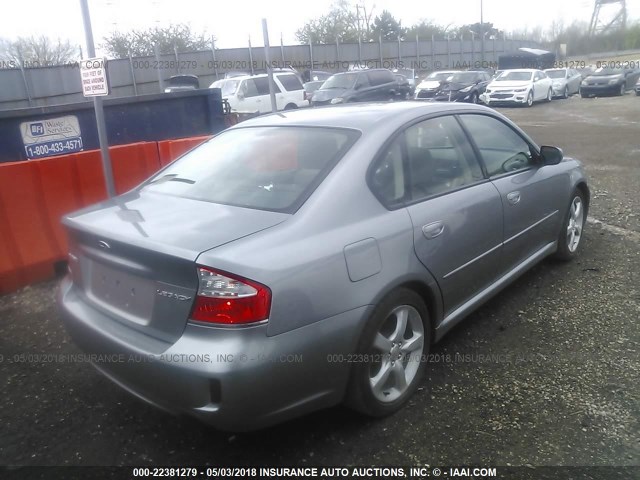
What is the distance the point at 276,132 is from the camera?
3.25 meters

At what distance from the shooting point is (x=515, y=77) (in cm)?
2314

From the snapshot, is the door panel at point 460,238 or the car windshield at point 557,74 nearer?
the door panel at point 460,238

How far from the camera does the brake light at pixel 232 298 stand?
6.99 ft

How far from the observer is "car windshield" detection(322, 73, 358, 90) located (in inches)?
701

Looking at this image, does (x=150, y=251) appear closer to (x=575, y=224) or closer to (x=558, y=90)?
(x=575, y=224)

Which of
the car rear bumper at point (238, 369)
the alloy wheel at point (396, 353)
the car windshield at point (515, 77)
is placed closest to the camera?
the car rear bumper at point (238, 369)

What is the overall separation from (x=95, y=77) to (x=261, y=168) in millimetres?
2380

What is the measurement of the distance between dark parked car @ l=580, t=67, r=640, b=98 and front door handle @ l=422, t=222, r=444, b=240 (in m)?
26.4

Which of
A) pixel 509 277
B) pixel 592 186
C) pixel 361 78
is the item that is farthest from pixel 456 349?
pixel 361 78

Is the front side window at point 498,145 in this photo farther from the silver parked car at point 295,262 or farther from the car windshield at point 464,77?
the car windshield at point 464,77

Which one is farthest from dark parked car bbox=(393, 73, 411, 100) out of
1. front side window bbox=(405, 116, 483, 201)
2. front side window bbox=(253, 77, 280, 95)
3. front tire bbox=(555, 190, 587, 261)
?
front side window bbox=(405, 116, 483, 201)

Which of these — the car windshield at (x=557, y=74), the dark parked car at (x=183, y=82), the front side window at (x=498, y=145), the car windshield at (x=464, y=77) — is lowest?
the front side window at (x=498, y=145)

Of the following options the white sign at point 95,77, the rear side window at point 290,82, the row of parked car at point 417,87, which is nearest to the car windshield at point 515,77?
the row of parked car at point 417,87

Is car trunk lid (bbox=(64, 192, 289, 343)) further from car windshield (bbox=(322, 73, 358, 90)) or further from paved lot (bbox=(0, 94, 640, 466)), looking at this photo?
car windshield (bbox=(322, 73, 358, 90))
